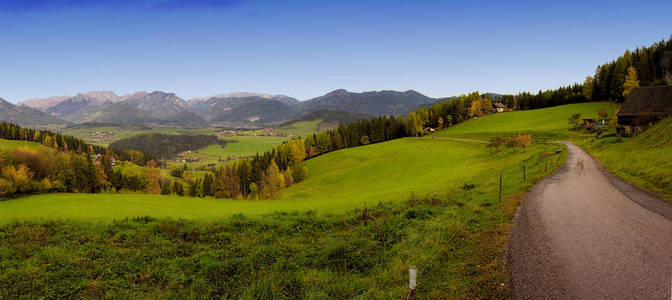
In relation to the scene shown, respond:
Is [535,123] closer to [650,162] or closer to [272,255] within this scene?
[650,162]

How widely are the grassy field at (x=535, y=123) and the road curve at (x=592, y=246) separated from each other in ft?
226

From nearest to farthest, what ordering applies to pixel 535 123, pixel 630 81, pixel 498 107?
pixel 630 81 → pixel 535 123 → pixel 498 107

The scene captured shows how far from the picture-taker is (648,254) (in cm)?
818

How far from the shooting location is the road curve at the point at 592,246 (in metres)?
6.63

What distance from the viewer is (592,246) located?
906cm

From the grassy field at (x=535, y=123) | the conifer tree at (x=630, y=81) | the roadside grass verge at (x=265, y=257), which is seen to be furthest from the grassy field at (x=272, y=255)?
the conifer tree at (x=630, y=81)

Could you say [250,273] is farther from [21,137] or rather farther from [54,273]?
[21,137]

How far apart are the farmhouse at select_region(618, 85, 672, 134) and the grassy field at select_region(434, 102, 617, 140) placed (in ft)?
65.9

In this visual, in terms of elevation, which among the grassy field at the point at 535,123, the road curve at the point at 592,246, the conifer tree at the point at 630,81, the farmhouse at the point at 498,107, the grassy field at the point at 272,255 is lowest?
the grassy field at the point at 272,255

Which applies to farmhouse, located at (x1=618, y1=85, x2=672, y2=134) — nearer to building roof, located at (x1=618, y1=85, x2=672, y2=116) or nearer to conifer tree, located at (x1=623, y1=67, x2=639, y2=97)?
building roof, located at (x1=618, y1=85, x2=672, y2=116)

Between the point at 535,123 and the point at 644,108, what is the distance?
54784 millimetres

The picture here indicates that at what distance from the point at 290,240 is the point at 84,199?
37807 millimetres

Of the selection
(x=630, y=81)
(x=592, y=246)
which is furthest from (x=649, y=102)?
(x=630, y=81)

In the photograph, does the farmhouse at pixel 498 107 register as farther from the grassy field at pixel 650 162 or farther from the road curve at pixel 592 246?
the road curve at pixel 592 246
